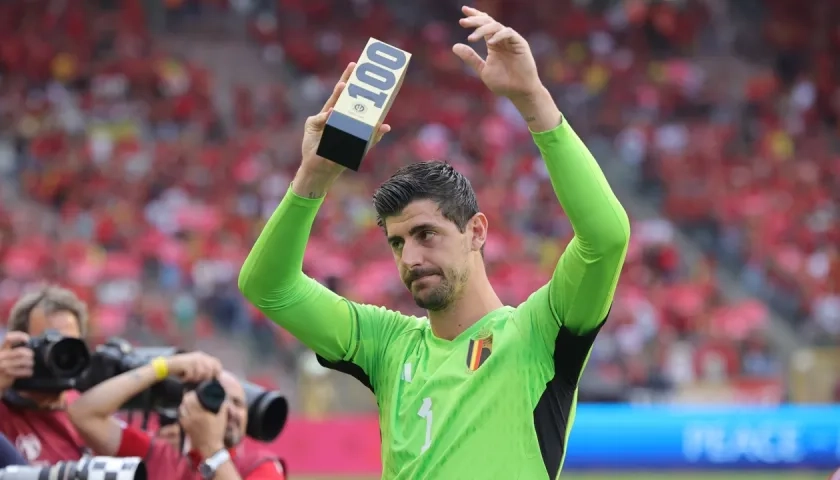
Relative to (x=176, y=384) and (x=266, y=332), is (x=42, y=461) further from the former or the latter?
(x=266, y=332)

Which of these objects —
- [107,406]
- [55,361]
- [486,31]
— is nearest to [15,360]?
[55,361]

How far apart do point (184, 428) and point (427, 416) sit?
1.03 meters

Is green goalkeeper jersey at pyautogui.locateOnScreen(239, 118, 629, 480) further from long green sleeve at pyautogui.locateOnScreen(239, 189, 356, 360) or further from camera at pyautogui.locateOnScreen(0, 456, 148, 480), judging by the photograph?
camera at pyautogui.locateOnScreen(0, 456, 148, 480)

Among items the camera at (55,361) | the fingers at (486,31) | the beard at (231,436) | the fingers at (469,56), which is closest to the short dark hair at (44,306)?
the camera at (55,361)

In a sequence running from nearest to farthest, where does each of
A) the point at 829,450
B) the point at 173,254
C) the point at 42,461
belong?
the point at 42,461
the point at 829,450
the point at 173,254

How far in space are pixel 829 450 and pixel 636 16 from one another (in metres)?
10.0

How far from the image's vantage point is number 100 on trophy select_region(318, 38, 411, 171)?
9.74 feet

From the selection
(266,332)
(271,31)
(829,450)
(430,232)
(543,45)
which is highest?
(543,45)

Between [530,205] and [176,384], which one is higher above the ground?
[530,205]

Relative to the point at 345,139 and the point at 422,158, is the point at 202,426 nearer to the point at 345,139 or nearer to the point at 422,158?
the point at 345,139

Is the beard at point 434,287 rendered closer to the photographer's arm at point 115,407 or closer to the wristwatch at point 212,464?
the wristwatch at point 212,464

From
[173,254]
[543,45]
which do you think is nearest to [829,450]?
[173,254]

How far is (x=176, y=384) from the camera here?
14.1 feet

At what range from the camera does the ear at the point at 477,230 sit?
3.21m
